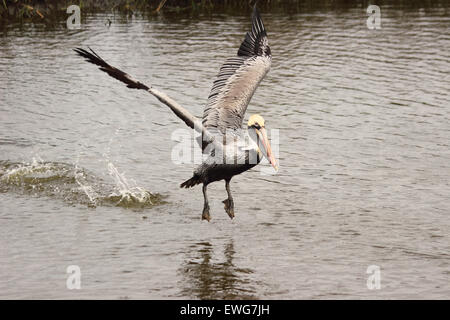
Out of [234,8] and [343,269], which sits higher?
[234,8]

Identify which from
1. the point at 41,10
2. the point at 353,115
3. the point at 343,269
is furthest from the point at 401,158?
the point at 41,10

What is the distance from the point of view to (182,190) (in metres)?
9.56

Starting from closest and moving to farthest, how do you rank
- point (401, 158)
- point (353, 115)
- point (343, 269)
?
point (343, 269)
point (401, 158)
point (353, 115)

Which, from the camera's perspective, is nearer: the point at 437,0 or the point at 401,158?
the point at 401,158

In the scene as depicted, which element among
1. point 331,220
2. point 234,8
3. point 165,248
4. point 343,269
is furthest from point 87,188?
point 234,8

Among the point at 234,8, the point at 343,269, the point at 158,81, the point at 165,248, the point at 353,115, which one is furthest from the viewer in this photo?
the point at 234,8

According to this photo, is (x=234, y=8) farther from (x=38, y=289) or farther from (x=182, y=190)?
(x=38, y=289)

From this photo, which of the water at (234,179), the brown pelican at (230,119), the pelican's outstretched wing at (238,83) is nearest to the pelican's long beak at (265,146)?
the brown pelican at (230,119)

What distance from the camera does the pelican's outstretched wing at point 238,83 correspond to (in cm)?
860

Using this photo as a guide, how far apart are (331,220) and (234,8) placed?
44.6ft

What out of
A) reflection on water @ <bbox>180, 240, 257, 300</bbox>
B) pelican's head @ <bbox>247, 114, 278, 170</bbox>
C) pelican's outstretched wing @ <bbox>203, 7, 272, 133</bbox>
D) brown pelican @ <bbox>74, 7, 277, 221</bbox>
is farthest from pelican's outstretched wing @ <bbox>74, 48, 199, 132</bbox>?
reflection on water @ <bbox>180, 240, 257, 300</bbox>

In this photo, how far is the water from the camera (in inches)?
281

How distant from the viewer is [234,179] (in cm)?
992

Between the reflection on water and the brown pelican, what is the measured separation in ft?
2.46
